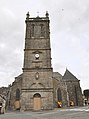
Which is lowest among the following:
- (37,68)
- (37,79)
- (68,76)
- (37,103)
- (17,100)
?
(37,103)

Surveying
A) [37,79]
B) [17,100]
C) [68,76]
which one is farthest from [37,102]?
[68,76]

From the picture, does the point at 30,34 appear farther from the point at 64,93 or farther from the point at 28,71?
the point at 64,93

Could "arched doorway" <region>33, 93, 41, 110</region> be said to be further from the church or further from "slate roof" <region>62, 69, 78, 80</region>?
"slate roof" <region>62, 69, 78, 80</region>

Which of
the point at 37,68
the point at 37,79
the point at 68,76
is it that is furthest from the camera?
the point at 68,76

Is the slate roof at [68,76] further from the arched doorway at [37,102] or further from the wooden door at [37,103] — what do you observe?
the wooden door at [37,103]

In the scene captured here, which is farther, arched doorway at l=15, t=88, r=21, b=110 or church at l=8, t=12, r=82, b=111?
arched doorway at l=15, t=88, r=21, b=110

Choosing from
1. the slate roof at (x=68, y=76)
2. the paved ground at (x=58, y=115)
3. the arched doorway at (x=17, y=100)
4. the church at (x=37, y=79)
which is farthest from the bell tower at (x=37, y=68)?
the slate roof at (x=68, y=76)

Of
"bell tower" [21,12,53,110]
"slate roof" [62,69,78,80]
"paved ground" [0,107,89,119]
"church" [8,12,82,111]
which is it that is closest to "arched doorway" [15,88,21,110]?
"church" [8,12,82,111]

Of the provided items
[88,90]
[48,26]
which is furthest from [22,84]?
[88,90]

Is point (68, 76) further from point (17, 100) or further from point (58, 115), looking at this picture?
point (58, 115)

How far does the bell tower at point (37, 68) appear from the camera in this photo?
30234mm

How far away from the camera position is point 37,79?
103ft

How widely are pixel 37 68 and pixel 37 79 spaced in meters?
1.89

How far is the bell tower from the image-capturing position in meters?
30.2
